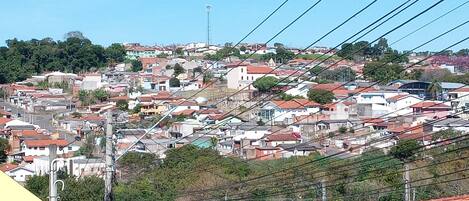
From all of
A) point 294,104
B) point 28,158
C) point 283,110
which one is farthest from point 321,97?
point 28,158

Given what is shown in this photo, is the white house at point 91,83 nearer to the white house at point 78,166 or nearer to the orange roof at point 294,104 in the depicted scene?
the orange roof at point 294,104

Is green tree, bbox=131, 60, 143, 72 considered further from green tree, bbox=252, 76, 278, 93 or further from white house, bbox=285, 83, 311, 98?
green tree, bbox=252, 76, 278, 93

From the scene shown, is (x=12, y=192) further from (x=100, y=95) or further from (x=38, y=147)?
(x=100, y=95)

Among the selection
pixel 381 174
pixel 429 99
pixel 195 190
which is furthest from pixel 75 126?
pixel 381 174

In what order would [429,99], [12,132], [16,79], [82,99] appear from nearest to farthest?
[12,132] → [429,99] → [82,99] → [16,79]

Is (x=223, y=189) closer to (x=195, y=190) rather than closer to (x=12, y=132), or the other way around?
(x=195, y=190)

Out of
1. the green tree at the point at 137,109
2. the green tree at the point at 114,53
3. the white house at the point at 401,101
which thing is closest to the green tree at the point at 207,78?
the green tree at the point at 137,109

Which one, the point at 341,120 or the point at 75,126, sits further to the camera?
the point at 75,126

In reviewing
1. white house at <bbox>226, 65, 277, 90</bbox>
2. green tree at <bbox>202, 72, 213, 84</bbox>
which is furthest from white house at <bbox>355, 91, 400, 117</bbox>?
green tree at <bbox>202, 72, 213, 84</bbox>
